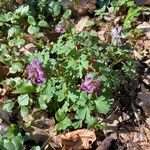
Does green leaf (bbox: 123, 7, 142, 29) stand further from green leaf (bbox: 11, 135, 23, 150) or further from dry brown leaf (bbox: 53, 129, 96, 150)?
green leaf (bbox: 11, 135, 23, 150)

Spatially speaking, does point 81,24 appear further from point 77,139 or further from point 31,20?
point 77,139

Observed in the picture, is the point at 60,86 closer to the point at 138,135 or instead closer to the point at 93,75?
the point at 93,75

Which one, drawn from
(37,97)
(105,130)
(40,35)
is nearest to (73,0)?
(40,35)

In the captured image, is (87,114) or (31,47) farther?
(31,47)

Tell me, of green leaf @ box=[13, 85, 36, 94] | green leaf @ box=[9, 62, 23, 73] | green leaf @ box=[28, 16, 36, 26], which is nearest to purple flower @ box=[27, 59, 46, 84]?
green leaf @ box=[13, 85, 36, 94]

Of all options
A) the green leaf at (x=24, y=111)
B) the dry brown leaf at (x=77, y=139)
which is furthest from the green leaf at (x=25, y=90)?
the dry brown leaf at (x=77, y=139)
